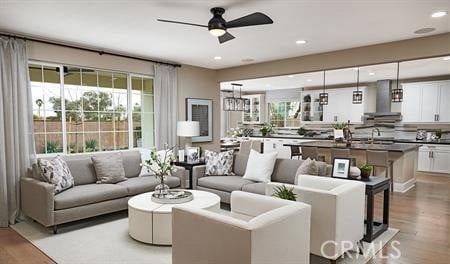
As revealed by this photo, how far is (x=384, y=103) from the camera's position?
8.53 metres

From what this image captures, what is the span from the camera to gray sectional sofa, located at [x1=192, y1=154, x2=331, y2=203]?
4.43 meters

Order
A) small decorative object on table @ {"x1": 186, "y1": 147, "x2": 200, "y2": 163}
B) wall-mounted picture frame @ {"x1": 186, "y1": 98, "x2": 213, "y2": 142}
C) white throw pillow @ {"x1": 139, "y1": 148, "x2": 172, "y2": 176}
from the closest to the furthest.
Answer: white throw pillow @ {"x1": 139, "y1": 148, "x2": 172, "y2": 176}, small decorative object on table @ {"x1": 186, "y1": 147, "x2": 200, "y2": 163}, wall-mounted picture frame @ {"x1": 186, "y1": 98, "x2": 213, "y2": 142}

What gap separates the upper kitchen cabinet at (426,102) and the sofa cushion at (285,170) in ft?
18.1

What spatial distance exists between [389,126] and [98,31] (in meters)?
8.27

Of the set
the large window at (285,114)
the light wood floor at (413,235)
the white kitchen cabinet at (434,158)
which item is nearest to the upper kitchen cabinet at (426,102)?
the white kitchen cabinet at (434,158)

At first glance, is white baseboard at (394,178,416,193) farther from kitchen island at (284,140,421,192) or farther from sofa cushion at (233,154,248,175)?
sofa cushion at (233,154,248,175)

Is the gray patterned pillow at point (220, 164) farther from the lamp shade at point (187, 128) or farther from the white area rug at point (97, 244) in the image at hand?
the white area rug at point (97, 244)

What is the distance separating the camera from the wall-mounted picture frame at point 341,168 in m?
3.53

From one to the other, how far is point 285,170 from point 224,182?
0.98 m

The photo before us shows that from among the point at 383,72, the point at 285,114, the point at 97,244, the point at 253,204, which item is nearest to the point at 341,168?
the point at 253,204

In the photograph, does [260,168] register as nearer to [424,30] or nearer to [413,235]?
[413,235]

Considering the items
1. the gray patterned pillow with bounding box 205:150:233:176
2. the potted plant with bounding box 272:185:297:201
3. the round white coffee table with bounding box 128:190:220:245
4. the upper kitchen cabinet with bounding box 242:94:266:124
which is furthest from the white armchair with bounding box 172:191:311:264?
the upper kitchen cabinet with bounding box 242:94:266:124

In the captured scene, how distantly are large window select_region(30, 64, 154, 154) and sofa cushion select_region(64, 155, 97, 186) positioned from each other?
20.2 inches

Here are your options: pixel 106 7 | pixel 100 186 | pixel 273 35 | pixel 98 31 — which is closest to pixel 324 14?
pixel 273 35
